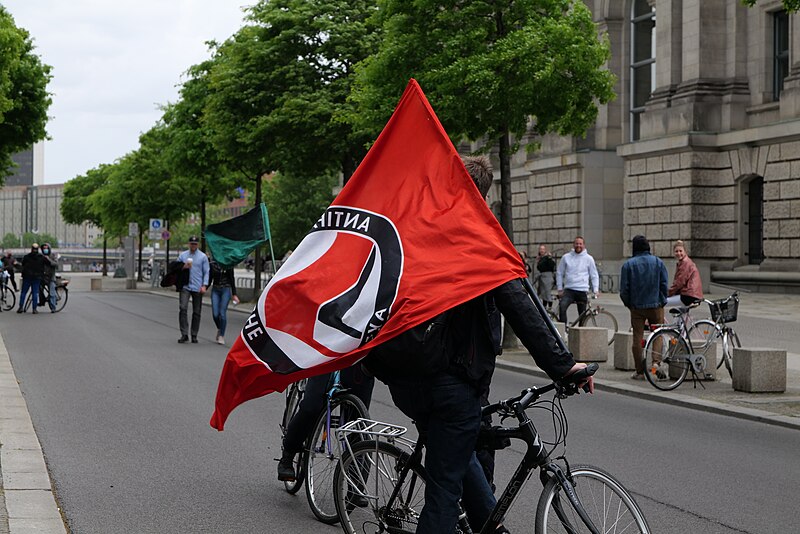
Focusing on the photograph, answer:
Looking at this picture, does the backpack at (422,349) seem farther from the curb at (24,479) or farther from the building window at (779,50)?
the building window at (779,50)

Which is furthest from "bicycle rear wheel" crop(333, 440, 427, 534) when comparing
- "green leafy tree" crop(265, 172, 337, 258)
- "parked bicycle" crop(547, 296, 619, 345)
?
"green leafy tree" crop(265, 172, 337, 258)

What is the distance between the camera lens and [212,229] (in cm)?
1282

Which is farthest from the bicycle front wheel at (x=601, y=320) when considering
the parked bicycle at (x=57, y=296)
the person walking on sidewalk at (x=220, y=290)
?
the parked bicycle at (x=57, y=296)

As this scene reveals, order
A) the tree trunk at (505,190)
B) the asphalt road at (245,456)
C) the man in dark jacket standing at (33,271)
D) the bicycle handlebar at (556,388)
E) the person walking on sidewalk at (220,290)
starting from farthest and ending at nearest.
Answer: the man in dark jacket standing at (33,271) < the person walking on sidewalk at (220,290) < the tree trunk at (505,190) < the asphalt road at (245,456) < the bicycle handlebar at (556,388)

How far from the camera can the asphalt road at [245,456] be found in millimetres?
6539

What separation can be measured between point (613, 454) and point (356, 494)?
12.7 feet

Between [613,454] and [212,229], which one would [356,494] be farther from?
[212,229]

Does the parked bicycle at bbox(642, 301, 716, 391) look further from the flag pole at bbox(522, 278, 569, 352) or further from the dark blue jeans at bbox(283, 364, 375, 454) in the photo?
the flag pole at bbox(522, 278, 569, 352)

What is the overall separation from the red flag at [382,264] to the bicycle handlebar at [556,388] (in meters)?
0.42

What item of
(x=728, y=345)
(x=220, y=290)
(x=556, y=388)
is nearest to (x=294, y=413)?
(x=556, y=388)

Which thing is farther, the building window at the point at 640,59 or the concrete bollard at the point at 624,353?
the building window at the point at 640,59

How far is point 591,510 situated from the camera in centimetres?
423

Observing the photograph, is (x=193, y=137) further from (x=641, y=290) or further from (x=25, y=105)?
(x=641, y=290)

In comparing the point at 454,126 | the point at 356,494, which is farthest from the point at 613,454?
the point at 454,126
